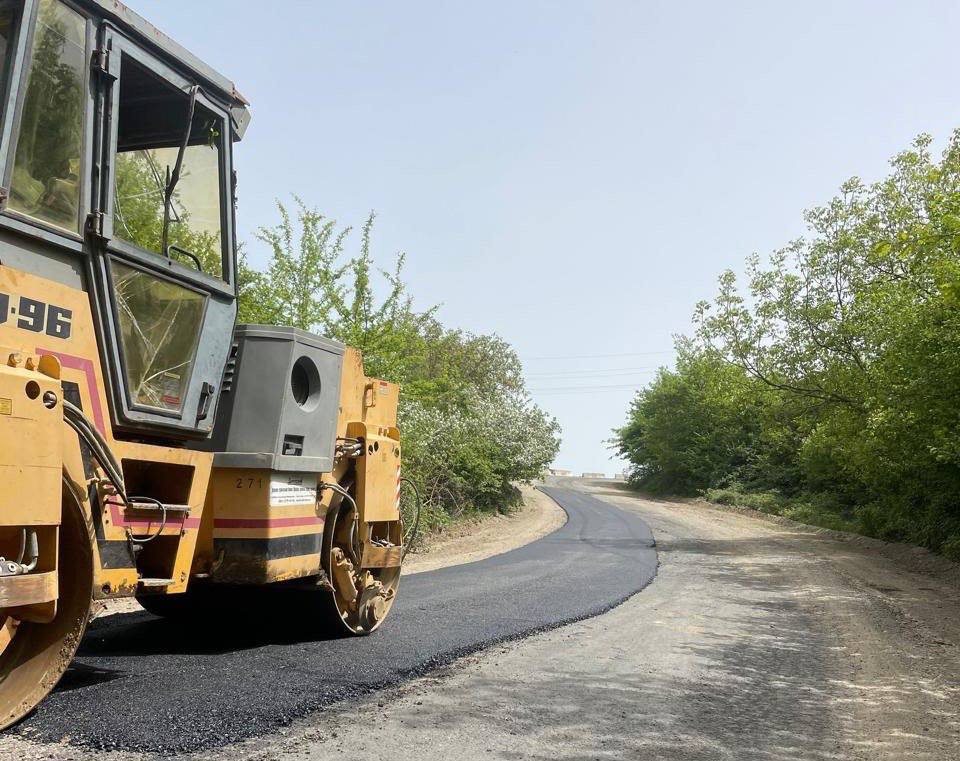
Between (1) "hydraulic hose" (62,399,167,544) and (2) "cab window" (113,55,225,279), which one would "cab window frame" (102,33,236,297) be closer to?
(2) "cab window" (113,55,225,279)

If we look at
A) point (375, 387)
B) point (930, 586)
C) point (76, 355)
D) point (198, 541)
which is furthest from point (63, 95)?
point (930, 586)

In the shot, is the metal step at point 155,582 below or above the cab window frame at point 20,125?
below

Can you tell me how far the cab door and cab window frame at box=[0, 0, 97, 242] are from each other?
54mm

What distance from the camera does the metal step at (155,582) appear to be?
13.4ft

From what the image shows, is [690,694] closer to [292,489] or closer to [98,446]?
[292,489]

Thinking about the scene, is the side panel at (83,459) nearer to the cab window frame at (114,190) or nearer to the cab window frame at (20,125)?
the cab window frame at (20,125)

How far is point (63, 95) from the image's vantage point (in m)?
3.79

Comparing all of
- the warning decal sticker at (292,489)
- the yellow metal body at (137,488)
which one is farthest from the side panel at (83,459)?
the warning decal sticker at (292,489)

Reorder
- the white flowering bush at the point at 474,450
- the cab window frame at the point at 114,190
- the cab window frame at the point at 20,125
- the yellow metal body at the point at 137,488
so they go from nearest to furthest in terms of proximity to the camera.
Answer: the yellow metal body at the point at 137,488 → the cab window frame at the point at 20,125 → the cab window frame at the point at 114,190 → the white flowering bush at the point at 474,450

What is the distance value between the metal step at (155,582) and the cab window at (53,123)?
1.70 m

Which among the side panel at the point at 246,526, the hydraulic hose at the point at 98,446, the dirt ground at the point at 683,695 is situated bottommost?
the dirt ground at the point at 683,695

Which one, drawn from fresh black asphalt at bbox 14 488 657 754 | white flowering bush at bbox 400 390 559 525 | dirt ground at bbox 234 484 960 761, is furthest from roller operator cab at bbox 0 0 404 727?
white flowering bush at bbox 400 390 559 525

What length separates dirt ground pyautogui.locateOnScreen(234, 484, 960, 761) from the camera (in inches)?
152

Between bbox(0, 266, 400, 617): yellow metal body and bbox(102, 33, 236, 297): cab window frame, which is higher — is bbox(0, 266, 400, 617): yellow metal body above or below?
below
